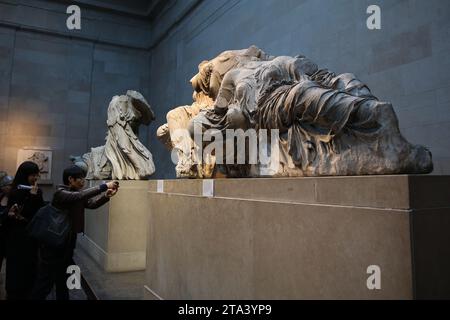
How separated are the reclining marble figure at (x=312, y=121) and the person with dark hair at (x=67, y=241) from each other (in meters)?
1.00

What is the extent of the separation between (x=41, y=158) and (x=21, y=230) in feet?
30.0

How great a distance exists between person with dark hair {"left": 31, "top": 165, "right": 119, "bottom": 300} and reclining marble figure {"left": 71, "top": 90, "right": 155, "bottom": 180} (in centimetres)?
246

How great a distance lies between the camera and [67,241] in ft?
9.39

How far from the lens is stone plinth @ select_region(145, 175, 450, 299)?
1.31 metres

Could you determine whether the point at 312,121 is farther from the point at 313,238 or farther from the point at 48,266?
the point at 48,266

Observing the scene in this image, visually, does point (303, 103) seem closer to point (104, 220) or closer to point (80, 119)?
point (104, 220)

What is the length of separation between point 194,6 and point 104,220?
7968mm
